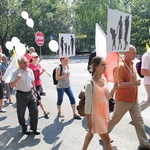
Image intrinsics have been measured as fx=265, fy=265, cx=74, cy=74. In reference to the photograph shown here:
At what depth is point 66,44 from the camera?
5949mm

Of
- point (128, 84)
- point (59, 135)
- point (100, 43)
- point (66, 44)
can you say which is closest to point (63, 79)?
point (66, 44)

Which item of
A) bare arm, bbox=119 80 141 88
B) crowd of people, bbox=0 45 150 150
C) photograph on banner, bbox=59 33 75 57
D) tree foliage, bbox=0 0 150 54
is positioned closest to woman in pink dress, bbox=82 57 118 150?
crowd of people, bbox=0 45 150 150

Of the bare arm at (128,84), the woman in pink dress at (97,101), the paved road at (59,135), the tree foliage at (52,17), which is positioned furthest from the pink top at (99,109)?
the tree foliage at (52,17)

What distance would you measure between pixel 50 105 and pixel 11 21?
3324 cm

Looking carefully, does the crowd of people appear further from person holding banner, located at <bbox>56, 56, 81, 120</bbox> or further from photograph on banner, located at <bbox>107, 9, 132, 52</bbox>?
photograph on banner, located at <bbox>107, 9, 132, 52</bbox>

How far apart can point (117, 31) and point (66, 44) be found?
2.24 metres

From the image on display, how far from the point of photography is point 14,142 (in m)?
4.99

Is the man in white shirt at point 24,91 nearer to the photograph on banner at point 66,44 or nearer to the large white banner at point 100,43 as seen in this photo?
the photograph on banner at point 66,44

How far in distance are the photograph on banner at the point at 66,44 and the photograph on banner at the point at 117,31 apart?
6.62 ft

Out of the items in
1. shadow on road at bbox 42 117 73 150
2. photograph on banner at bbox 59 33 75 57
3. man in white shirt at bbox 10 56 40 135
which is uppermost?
photograph on banner at bbox 59 33 75 57

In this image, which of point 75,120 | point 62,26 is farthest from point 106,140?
point 62,26

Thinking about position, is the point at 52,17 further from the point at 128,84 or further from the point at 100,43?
the point at 128,84

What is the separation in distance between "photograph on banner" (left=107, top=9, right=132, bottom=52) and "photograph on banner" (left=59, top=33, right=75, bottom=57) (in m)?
2.02

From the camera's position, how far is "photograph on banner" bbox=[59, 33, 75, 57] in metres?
5.82
